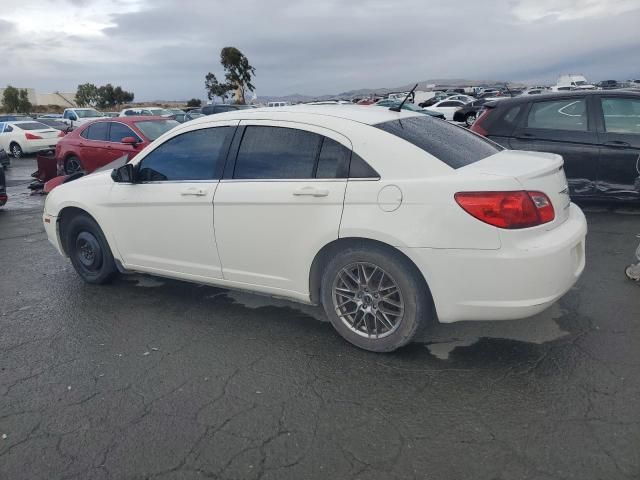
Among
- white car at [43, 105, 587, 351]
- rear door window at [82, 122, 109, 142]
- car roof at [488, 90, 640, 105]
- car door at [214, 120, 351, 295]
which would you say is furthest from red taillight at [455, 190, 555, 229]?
rear door window at [82, 122, 109, 142]

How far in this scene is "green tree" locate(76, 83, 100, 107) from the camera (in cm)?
6844

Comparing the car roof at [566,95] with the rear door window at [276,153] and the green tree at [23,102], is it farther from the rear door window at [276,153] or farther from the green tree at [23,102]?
the green tree at [23,102]

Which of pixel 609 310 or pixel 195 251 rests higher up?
pixel 195 251

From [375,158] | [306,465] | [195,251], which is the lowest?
[306,465]

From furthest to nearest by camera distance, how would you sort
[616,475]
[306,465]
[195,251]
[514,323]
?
[195,251] < [514,323] < [306,465] < [616,475]

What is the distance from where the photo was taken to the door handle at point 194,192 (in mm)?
3980

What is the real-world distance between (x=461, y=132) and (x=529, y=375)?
1.92m

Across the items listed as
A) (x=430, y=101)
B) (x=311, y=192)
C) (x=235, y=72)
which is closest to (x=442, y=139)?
(x=311, y=192)

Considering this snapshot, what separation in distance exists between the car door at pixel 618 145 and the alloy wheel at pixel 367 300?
462 cm

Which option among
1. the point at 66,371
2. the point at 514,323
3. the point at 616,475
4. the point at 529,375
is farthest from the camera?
the point at 514,323

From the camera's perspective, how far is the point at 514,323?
3861 mm

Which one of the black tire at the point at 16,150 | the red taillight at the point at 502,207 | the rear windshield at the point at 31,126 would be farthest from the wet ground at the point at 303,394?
the rear windshield at the point at 31,126

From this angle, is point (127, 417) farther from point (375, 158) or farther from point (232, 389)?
point (375, 158)

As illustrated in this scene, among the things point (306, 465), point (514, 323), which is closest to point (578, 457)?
point (306, 465)
